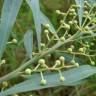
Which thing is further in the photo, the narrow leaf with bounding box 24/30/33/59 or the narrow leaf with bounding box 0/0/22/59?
the narrow leaf with bounding box 24/30/33/59

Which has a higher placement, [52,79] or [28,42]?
[28,42]

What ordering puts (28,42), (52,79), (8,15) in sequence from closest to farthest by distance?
(8,15), (52,79), (28,42)

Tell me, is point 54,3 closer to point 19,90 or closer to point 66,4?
point 66,4

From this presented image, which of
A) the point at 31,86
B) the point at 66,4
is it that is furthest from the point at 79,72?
the point at 66,4

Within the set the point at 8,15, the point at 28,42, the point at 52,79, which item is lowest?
the point at 52,79

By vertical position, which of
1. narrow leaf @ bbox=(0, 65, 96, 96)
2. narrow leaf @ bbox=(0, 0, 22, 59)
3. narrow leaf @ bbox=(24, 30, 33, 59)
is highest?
narrow leaf @ bbox=(0, 0, 22, 59)

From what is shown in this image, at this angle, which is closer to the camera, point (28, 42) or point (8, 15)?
point (8, 15)

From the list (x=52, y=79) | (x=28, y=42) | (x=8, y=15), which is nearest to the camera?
(x=8, y=15)

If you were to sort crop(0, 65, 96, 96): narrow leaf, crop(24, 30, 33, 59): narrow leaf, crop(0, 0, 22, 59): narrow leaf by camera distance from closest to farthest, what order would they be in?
1. crop(0, 0, 22, 59): narrow leaf
2. crop(0, 65, 96, 96): narrow leaf
3. crop(24, 30, 33, 59): narrow leaf
